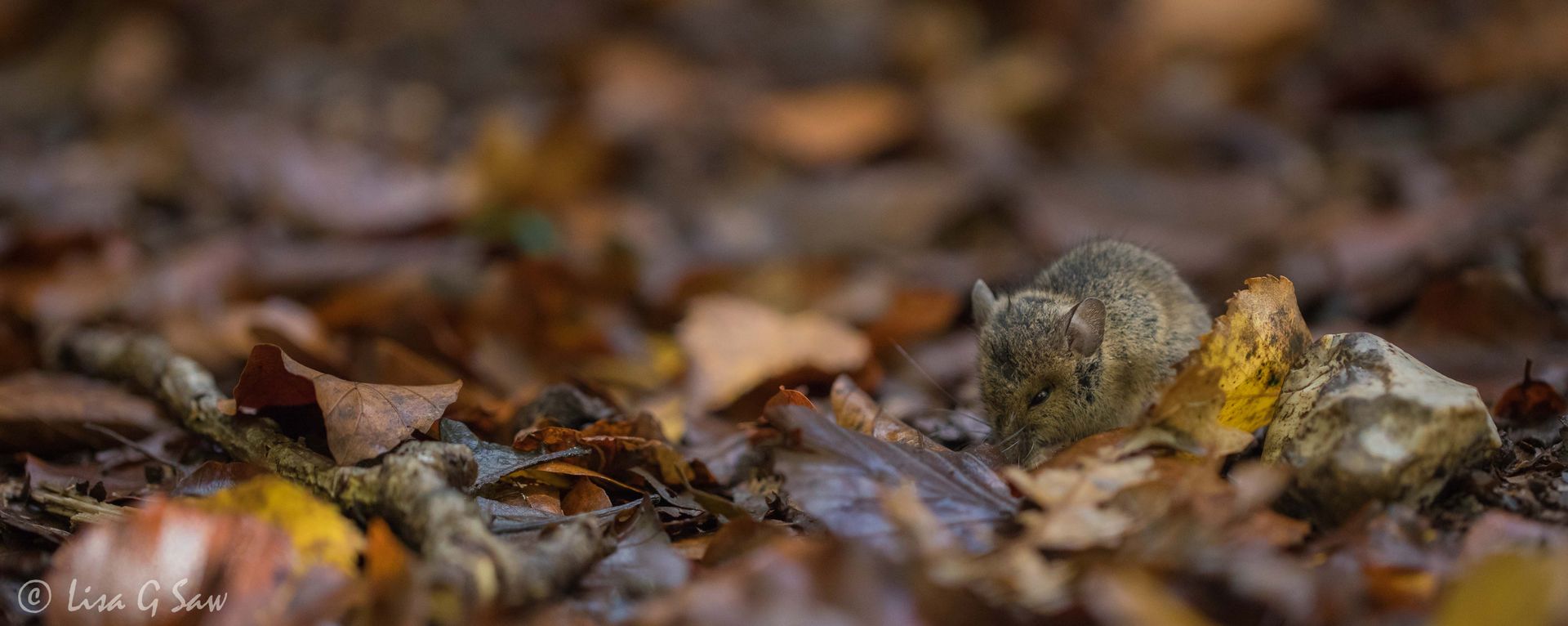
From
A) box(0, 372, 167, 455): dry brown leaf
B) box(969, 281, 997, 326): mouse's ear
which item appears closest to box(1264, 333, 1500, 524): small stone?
box(969, 281, 997, 326): mouse's ear

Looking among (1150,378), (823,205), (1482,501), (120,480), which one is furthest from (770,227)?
(1482,501)

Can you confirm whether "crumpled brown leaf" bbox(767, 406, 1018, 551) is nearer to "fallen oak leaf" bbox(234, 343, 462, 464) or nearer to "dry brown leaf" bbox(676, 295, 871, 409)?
"fallen oak leaf" bbox(234, 343, 462, 464)

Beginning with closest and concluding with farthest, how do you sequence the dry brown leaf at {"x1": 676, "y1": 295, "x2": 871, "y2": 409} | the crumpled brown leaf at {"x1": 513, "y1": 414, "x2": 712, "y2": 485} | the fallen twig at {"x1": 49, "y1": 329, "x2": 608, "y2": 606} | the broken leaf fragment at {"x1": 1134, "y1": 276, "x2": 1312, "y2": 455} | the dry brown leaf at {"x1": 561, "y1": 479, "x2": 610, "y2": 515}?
the fallen twig at {"x1": 49, "y1": 329, "x2": 608, "y2": 606} < the broken leaf fragment at {"x1": 1134, "y1": 276, "x2": 1312, "y2": 455} < the dry brown leaf at {"x1": 561, "y1": 479, "x2": 610, "y2": 515} < the crumpled brown leaf at {"x1": 513, "y1": 414, "x2": 712, "y2": 485} < the dry brown leaf at {"x1": 676, "y1": 295, "x2": 871, "y2": 409}

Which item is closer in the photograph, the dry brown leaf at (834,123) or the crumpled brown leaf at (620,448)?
the crumpled brown leaf at (620,448)

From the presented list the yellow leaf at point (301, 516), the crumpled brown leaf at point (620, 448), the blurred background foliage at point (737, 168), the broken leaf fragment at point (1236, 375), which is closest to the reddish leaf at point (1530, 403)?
the blurred background foliage at point (737, 168)

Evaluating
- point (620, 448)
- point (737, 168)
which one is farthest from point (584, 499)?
point (737, 168)

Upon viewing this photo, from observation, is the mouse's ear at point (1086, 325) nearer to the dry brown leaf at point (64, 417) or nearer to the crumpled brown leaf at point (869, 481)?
the crumpled brown leaf at point (869, 481)

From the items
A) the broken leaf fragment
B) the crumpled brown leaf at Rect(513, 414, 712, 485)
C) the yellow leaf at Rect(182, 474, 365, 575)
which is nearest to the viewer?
the yellow leaf at Rect(182, 474, 365, 575)

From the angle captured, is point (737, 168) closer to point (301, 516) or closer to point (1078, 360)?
point (1078, 360)
